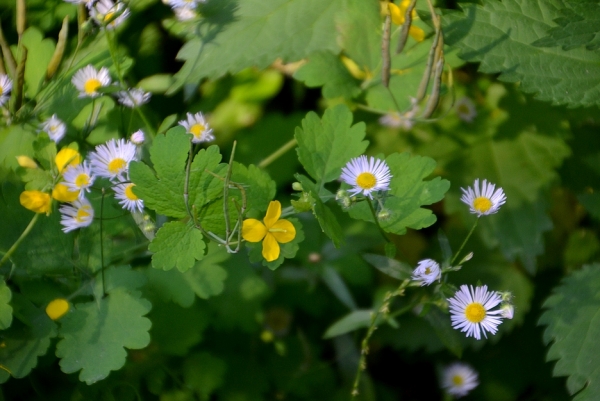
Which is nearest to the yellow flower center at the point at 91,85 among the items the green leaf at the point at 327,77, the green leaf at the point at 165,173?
the green leaf at the point at 165,173

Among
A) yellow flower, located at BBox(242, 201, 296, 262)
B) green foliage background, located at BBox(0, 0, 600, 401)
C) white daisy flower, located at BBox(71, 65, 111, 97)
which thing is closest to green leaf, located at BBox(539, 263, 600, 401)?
green foliage background, located at BBox(0, 0, 600, 401)

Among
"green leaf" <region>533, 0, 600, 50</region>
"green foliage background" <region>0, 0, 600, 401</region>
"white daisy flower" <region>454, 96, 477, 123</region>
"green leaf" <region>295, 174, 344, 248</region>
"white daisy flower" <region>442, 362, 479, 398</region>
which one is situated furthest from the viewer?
"white daisy flower" <region>454, 96, 477, 123</region>

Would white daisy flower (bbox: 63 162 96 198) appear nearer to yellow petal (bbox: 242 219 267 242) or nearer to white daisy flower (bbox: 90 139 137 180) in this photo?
white daisy flower (bbox: 90 139 137 180)

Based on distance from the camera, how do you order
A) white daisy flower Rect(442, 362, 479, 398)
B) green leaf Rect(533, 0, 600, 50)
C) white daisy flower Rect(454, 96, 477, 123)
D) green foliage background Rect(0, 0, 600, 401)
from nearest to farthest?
green foliage background Rect(0, 0, 600, 401) < green leaf Rect(533, 0, 600, 50) < white daisy flower Rect(442, 362, 479, 398) < white daisy flower Rect(454, 96, 477, 123)

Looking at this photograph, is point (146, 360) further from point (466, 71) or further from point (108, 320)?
point (466, 71)

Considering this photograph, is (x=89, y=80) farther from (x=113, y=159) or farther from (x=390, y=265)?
(x=390, y=265)

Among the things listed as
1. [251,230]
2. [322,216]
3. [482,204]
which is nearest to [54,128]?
[251,230]

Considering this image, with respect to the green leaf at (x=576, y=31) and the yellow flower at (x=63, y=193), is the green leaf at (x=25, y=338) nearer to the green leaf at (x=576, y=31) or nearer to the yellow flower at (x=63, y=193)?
the yellow flower at (x=63, y=193)

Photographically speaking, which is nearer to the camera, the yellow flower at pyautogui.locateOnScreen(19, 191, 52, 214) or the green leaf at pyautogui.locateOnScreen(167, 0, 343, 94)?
the yellow flower at pyautogui.locateOnScreen(19, 191, 52, 214)

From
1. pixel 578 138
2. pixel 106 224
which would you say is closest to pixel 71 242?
pixel 106 224
